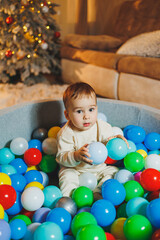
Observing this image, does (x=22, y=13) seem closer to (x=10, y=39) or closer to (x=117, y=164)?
(x=10, y=39)

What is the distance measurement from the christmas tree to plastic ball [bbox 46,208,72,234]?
194 centimetres

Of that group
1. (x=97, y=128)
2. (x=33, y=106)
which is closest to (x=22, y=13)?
(x=33, y=106)

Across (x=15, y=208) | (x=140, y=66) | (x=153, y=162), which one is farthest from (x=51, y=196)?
(x=140, y=66)

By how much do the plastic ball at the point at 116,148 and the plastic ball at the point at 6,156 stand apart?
51 cm

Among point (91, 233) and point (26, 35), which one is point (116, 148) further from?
point (26, 35)

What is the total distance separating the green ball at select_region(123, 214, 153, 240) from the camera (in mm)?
778

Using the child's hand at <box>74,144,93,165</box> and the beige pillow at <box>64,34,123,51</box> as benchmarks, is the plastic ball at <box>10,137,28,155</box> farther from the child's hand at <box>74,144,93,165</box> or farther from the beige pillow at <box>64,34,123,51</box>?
the beige pillow at <box>64,34,123,51</box>

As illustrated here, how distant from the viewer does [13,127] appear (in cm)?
138

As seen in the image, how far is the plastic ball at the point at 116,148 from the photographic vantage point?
1114 mm

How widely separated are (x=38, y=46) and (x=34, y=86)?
43 centimetres

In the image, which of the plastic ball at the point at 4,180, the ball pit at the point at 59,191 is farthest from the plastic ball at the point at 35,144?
the plastic ball at the point at 4,180

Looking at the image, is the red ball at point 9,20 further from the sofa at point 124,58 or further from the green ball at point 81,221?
the green ball at point 81,221

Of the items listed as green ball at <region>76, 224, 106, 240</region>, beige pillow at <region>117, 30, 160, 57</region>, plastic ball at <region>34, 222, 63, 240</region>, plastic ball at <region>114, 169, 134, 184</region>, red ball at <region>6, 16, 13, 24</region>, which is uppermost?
red ball at <region>6, 16, 13, 24</region>

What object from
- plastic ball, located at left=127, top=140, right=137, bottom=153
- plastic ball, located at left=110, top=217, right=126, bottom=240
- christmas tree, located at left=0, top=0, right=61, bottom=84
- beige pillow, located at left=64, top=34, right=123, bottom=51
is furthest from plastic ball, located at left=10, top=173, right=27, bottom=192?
beige pillow, located at left=64, top=34, right=123, bottom=51
